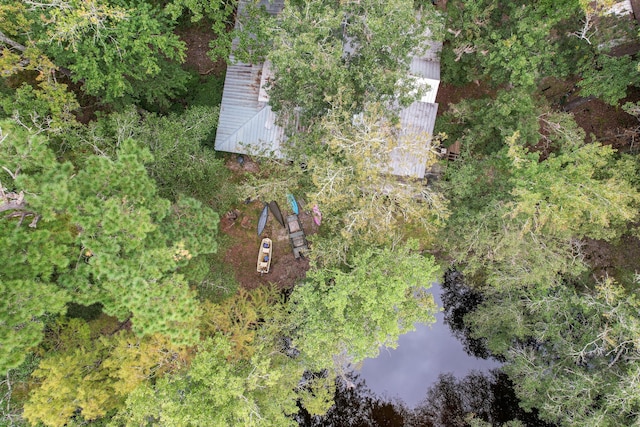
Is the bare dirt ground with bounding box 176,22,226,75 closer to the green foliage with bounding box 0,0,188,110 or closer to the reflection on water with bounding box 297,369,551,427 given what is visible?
the green foliage with bounding box 0,0,188,110

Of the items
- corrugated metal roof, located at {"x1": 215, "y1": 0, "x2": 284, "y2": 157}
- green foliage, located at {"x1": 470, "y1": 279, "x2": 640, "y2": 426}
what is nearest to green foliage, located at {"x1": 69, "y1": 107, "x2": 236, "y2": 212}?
corrugated metal roof, located at {"x1": 215, "y1": 0, "x2": 284, "y2": 157}

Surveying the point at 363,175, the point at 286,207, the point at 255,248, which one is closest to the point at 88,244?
the point at 363,175

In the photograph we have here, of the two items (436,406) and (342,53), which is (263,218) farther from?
(436,406)

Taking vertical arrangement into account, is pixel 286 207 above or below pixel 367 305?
above

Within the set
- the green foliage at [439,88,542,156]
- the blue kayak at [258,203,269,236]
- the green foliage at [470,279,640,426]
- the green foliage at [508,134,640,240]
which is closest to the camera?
the green foliage at [508,134,640,240]

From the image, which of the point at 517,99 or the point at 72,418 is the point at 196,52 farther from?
the point at 72,418

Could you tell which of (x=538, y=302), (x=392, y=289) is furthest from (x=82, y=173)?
(x=538, y=302)

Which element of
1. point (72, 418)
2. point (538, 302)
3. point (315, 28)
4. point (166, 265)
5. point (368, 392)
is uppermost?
point (315, 28)

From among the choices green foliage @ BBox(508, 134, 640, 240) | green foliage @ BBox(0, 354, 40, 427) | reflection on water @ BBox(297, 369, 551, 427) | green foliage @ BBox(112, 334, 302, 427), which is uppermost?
green foliage @ BBox(508, 134, 640, 240)

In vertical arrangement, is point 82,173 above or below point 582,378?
above
